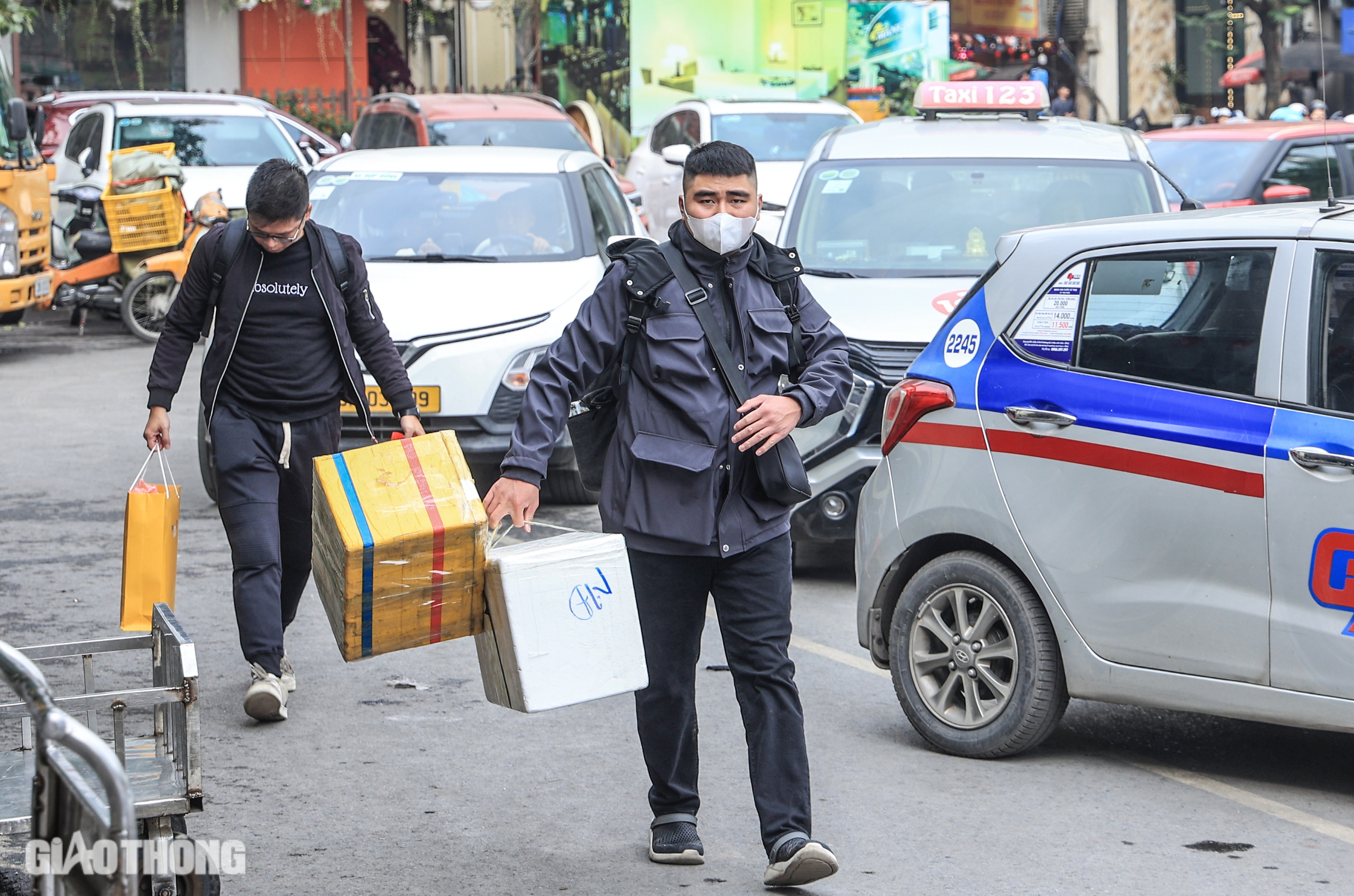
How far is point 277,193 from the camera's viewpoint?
17.9 ft

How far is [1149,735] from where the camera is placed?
550 cm

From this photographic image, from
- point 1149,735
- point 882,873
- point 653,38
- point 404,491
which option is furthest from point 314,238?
point 653,38

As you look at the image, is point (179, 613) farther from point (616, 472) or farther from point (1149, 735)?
point (1149, 735)

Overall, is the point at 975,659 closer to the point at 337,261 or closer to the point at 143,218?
the point at 337,261

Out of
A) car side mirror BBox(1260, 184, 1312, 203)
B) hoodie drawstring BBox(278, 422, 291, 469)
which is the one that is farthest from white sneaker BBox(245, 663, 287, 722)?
car side mirror BBox(1260, 184, 1312, 203)

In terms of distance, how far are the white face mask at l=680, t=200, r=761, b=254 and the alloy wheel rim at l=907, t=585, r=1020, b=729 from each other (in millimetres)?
1570

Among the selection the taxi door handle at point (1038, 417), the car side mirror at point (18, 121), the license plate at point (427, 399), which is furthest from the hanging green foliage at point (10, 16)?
the taxi door handle at point (1038, 417)

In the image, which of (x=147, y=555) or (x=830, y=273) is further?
(x=830, y=273)

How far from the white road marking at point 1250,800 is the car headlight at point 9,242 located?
11.6m

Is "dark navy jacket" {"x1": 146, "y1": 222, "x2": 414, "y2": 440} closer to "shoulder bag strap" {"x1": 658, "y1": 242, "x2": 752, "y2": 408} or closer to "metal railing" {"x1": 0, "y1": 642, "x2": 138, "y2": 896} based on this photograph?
"shoulder bag strap" {"x1": 658, "y1": 242, "x2": 752, "y2": 408}

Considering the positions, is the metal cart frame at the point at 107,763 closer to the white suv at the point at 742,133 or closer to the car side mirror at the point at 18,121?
the car side mirror at the point at 18,121

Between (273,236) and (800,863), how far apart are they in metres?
2.75

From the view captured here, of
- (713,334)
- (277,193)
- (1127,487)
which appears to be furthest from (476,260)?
(713,334)

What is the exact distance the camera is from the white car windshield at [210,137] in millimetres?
17266
